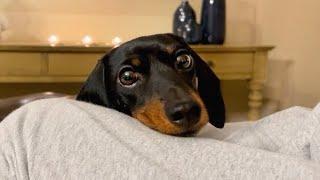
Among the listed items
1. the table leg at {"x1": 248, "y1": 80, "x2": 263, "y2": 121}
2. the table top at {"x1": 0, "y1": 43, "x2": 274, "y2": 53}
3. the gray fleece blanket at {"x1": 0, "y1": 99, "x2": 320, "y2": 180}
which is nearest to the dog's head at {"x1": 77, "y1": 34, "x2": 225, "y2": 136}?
the gray fleece blanket at {"x1": 0, "y1": 99, "x2": 320, "y2": 180}

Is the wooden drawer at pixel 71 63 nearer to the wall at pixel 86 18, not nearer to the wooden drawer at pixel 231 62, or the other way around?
→ the wall at pixel 86 18

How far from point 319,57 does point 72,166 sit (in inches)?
120

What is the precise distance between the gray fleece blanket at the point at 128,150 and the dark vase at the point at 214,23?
2.09 meters

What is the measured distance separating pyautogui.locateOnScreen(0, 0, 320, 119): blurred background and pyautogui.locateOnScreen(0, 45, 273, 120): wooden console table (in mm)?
257

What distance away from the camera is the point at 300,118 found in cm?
67

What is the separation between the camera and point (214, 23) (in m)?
2.73

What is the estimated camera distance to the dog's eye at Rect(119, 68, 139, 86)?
0.85 meters

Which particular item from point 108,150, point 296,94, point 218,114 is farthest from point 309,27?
point 108,150

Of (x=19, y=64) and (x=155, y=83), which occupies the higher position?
(x=155, y=83)

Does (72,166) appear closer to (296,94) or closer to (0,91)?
(0,91)

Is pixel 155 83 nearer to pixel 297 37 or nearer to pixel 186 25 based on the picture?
pixel 186 25

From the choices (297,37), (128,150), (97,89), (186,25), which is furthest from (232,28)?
(128,150)

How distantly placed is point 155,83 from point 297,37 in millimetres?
2691

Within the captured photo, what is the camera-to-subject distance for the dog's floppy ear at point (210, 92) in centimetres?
92
